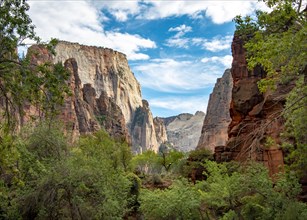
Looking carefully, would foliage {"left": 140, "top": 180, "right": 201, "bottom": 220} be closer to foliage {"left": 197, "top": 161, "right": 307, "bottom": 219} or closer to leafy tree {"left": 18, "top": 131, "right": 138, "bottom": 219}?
foliage {"left": 197, "top": 161, "right": 307, "bottom": 219}

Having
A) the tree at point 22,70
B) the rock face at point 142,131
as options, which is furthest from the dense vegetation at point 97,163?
the rock face at point 142,131

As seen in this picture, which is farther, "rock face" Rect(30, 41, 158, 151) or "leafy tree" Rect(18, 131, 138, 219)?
"rock face" Rect(30, 41, 158, 151)

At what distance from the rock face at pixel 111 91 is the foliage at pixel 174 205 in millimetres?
73096

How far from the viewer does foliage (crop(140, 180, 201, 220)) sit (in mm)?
19125

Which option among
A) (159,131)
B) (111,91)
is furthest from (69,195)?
(159,131)

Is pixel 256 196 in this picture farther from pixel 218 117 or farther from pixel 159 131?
pixel 159 131

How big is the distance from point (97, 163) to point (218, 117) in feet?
257

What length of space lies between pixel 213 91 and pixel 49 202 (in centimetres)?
9149

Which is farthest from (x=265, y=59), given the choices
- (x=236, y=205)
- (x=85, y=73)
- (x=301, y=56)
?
(x=85, y=73)

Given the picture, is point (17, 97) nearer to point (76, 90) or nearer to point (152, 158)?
point (152, 158)

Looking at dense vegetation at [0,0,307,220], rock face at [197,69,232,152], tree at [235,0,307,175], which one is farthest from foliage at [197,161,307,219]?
rock face at [197,69,232,152]

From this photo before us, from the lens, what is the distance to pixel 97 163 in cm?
1773

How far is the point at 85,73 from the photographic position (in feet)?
439

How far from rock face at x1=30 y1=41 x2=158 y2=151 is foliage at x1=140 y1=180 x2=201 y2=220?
73.1 m
